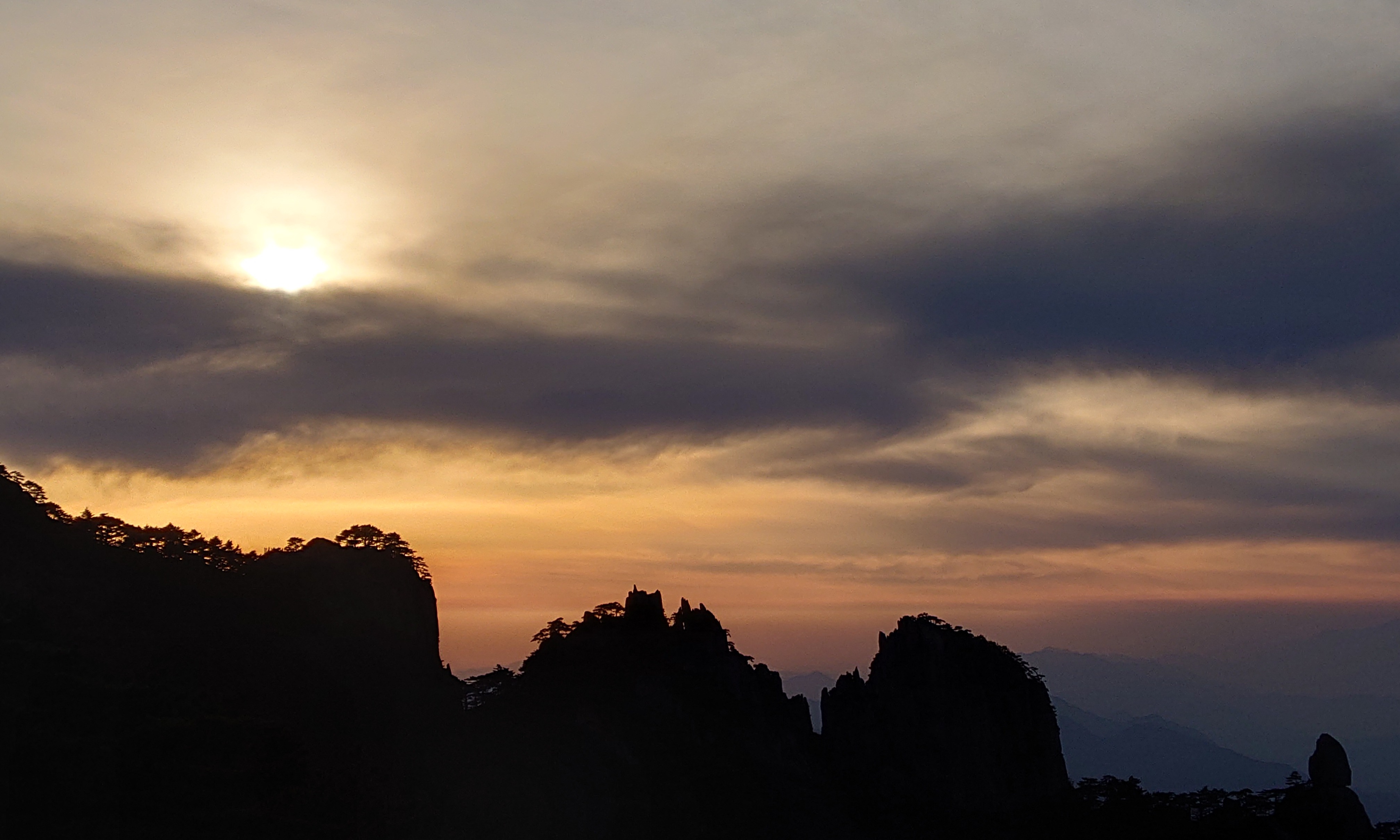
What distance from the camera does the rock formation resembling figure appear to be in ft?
346

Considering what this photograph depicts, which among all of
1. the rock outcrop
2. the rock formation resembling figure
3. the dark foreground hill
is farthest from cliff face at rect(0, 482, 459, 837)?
the rock formation resembling figure

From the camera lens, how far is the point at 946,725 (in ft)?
414

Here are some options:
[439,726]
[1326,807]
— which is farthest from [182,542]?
[1326,807]

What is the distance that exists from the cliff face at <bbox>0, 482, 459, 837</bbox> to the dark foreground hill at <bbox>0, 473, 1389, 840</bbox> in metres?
0.22

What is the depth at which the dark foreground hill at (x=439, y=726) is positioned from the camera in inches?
2808

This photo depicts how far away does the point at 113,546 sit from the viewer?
355ft

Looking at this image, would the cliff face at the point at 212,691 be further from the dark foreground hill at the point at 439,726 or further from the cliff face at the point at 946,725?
the cliff face at the point at 946,725

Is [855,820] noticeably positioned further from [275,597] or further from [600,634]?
[275,597]

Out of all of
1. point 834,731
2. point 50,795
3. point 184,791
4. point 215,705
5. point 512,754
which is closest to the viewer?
point 50,795

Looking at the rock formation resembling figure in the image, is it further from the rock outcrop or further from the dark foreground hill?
the rock outcrop

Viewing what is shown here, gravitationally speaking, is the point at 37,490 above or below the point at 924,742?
above

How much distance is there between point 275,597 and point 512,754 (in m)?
29.9

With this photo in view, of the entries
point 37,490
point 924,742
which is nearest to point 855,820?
point 924,742

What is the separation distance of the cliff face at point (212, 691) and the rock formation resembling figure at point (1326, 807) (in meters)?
79.9
